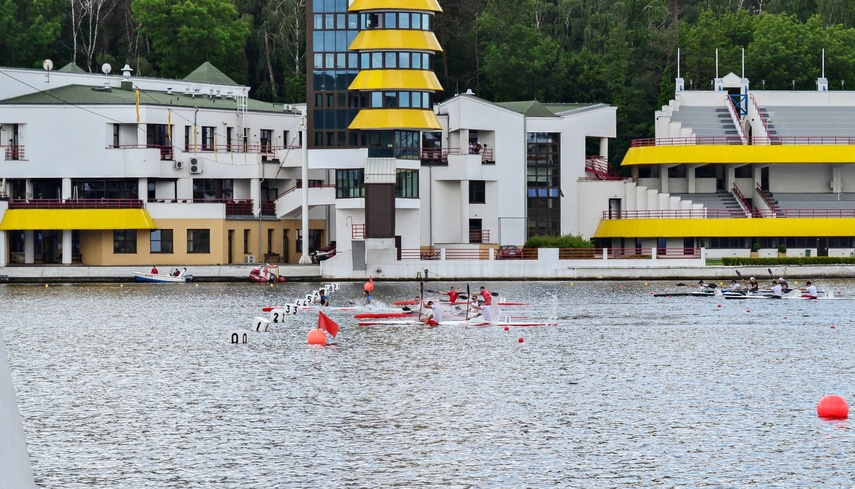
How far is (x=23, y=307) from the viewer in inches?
2753

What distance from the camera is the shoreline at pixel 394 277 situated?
286ft

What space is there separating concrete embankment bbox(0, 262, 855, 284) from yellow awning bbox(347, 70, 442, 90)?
40.2 ft

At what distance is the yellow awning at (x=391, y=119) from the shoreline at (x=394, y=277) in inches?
388

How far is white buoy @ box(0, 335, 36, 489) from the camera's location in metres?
13.2

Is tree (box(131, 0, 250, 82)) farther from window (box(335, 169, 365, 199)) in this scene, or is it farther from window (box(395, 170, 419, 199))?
window (box(395, 170, 419, 199))

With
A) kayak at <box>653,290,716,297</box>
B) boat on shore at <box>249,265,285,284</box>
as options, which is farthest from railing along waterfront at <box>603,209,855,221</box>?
boat on shore at <box>249,265,285,284</box>

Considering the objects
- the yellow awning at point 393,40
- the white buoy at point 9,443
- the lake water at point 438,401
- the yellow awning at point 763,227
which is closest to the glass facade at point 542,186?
the yellow awning at point 763,227

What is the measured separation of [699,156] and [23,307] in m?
49.1

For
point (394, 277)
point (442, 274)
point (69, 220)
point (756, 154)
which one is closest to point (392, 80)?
point (394, 277)

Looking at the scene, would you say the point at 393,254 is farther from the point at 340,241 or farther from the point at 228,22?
the point at 228,22

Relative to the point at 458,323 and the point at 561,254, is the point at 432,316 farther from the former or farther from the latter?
the point at 561,254

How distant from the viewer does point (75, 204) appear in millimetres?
92500

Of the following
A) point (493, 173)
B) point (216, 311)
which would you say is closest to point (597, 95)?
point (493, 173)

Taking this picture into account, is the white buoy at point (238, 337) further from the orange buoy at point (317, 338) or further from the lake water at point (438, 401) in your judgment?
the orange buoy at point (317, 338)
